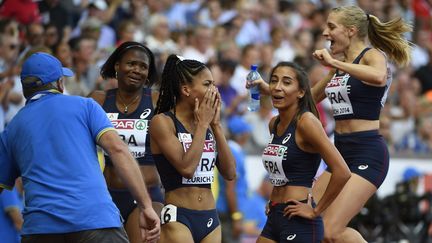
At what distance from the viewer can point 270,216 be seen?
8.41 m

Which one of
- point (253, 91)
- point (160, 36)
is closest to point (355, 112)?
point (253, 91)

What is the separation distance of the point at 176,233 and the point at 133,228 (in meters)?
1.18

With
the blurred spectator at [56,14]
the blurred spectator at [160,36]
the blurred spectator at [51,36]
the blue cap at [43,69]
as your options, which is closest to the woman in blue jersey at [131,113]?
the blue cap at [43,69]

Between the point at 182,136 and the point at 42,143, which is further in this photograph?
the point at 182,136

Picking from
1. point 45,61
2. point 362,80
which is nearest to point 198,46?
A: point 362,80

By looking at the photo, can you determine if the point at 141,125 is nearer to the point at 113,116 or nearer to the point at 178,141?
the point at 113,116

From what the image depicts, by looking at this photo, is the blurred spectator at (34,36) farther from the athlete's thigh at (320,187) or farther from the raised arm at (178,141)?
the raised arm at (178,141)

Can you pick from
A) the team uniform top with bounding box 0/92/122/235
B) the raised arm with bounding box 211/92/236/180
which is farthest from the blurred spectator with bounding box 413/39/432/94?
the team uniform top with bounding box 0/92/122/235

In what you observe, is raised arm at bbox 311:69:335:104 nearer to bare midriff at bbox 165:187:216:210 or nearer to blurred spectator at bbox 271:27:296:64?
bare midriff at bbox 165:187:216:210

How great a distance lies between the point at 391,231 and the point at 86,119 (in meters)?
9.04

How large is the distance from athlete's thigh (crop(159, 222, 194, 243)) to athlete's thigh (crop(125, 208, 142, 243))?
969 mm

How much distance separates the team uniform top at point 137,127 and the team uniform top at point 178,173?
0.91m

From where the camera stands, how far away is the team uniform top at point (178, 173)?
8.00 meters

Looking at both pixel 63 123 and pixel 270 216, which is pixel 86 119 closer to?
pixel 63 123
